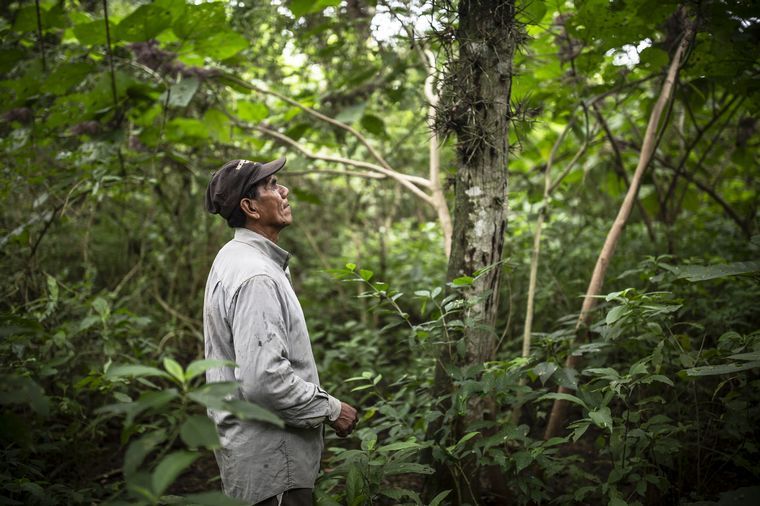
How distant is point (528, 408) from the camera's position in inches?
131

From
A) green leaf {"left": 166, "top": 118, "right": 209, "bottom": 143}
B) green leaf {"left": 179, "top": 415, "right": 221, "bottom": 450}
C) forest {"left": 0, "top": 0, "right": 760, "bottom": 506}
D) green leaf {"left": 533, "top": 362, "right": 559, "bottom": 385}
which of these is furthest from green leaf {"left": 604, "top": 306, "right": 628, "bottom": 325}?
green leaf {"left": 166, "top": 118, "right": 209, "bottom": 143}

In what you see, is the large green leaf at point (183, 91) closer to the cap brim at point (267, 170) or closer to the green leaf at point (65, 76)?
the green leaf at point (65, 76)

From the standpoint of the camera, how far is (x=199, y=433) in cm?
124

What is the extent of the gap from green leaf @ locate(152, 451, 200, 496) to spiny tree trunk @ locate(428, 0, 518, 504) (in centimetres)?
141

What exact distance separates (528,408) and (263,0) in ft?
11.8

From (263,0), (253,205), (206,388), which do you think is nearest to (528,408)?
(253,205)

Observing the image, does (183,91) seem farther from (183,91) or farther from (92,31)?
(92,31)

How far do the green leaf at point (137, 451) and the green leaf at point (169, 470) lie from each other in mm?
52

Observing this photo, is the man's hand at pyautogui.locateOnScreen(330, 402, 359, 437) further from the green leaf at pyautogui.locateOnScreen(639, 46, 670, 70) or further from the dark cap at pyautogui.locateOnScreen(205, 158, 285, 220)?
the green leaf at pyautogui.locateOnScreen(639, 46, 670, 70)

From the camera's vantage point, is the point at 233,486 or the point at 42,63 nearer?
the point at 233,486

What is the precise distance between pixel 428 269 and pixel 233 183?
2978mm

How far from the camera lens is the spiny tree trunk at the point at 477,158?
8.17 ft

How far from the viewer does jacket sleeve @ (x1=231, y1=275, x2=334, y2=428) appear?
1.79 meters

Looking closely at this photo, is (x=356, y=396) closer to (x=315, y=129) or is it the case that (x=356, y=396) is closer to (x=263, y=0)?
(x=315, y=129)
